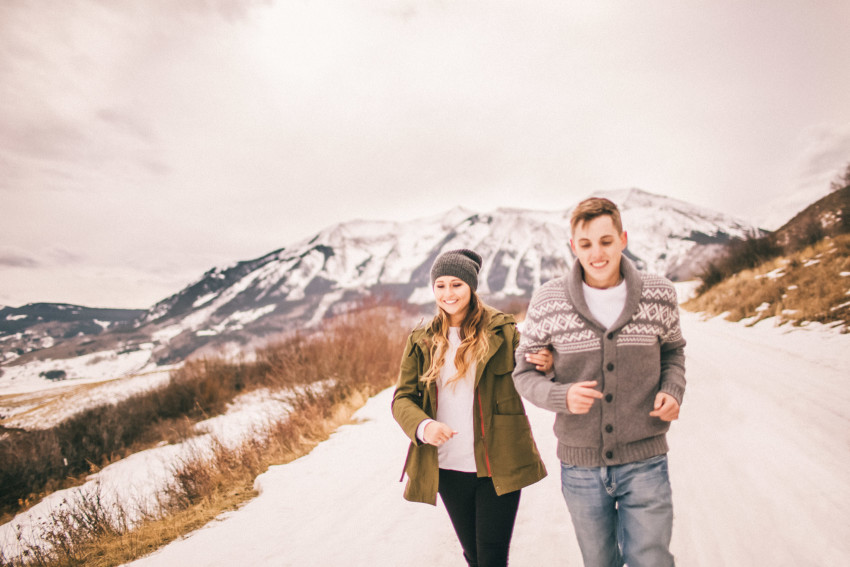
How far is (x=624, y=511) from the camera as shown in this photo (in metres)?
1.43

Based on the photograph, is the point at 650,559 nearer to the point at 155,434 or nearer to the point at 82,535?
the point at 82,535

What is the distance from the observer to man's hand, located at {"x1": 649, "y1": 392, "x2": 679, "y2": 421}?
4.40 ft

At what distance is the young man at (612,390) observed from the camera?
1.39 m

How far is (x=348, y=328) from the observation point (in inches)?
392

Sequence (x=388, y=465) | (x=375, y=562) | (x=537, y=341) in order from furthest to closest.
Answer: (x=388, y=465) < (x=375, y=562) < (x=537, y=341)

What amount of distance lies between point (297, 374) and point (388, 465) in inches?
223

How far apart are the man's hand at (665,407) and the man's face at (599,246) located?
0.48 meters

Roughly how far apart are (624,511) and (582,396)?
19.8 inches

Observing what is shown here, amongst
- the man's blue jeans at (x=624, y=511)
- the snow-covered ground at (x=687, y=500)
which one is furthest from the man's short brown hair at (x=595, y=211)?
the snow-covered ground at (x=687, y=500)

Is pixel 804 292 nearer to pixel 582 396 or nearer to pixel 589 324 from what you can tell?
pixel 589 324

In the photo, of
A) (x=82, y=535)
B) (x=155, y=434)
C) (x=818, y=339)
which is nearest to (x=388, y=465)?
(x=82, y=535)

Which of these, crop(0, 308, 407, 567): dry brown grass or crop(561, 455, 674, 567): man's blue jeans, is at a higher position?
crop(561, 455, 674, 567): man's blue jeans

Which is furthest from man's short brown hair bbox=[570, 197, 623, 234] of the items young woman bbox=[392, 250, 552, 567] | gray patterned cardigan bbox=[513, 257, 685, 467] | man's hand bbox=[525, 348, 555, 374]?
young woman bbox=[392, 250, 552, 567]

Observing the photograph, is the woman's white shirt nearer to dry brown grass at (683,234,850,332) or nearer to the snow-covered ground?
the snow-covered ground
